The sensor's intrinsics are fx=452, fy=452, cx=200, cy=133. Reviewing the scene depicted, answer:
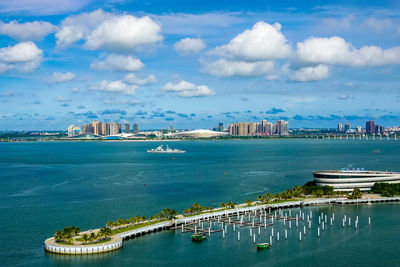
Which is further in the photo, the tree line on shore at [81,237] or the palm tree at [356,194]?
the palm tree at [356,194]

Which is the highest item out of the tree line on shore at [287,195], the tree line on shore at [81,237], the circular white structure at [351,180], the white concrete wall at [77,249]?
the circular white structure at [351,180]

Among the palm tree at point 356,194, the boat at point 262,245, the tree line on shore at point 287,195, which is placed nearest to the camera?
the boat at point 262,245

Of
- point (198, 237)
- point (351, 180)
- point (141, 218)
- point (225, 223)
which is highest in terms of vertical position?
point (351, 180)

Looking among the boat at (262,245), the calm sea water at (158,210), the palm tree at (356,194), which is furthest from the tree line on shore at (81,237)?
the palm tree at (356,194)

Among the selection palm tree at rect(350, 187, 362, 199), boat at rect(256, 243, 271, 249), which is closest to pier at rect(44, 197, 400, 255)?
boat at rect(256, 243, 271, 249)

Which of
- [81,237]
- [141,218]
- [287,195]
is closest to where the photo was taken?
[81,237]

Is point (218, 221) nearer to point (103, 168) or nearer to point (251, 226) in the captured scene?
point (251, 226)

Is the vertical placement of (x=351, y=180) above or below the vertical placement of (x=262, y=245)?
above

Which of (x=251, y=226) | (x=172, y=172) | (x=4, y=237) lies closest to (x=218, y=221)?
(x=251, y=226)

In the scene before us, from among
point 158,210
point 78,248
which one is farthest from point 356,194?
point 78,248

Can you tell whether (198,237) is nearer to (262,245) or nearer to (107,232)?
(262,245)

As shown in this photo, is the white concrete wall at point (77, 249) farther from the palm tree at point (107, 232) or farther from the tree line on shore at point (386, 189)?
the tree line on shore at point (386, 189)
